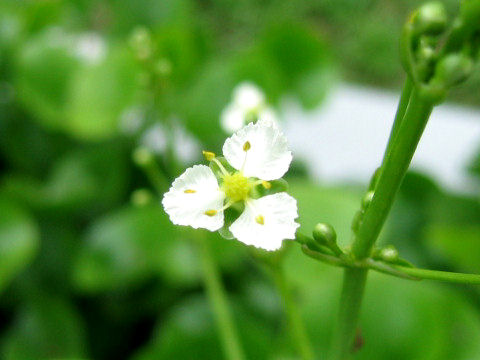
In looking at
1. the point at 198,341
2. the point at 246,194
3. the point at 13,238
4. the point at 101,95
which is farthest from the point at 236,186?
the point at 101,95

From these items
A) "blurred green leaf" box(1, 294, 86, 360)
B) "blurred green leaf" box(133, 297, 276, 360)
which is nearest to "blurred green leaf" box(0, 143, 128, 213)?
"blurred green leaf" box(1, 294, 86, 360)

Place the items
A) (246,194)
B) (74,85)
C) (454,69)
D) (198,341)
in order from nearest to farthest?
(454,69), (246,194), (198,341), (74,85)

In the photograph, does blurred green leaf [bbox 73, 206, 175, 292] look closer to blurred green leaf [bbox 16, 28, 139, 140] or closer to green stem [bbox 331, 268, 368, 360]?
blurred green leaf [bbox 16, 28, 139, 140]

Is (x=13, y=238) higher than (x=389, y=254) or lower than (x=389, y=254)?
lower

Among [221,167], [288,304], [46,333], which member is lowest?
[46,333]

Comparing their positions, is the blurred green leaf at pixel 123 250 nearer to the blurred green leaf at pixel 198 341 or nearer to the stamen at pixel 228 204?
the blurred green leaf at pixel 198 341

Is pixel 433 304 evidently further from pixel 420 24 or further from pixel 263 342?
pixel 420 24

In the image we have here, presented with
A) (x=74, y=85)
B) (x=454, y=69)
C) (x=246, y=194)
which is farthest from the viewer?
(x=74, y=85)

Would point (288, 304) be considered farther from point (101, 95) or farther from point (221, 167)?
point (101, 95)
